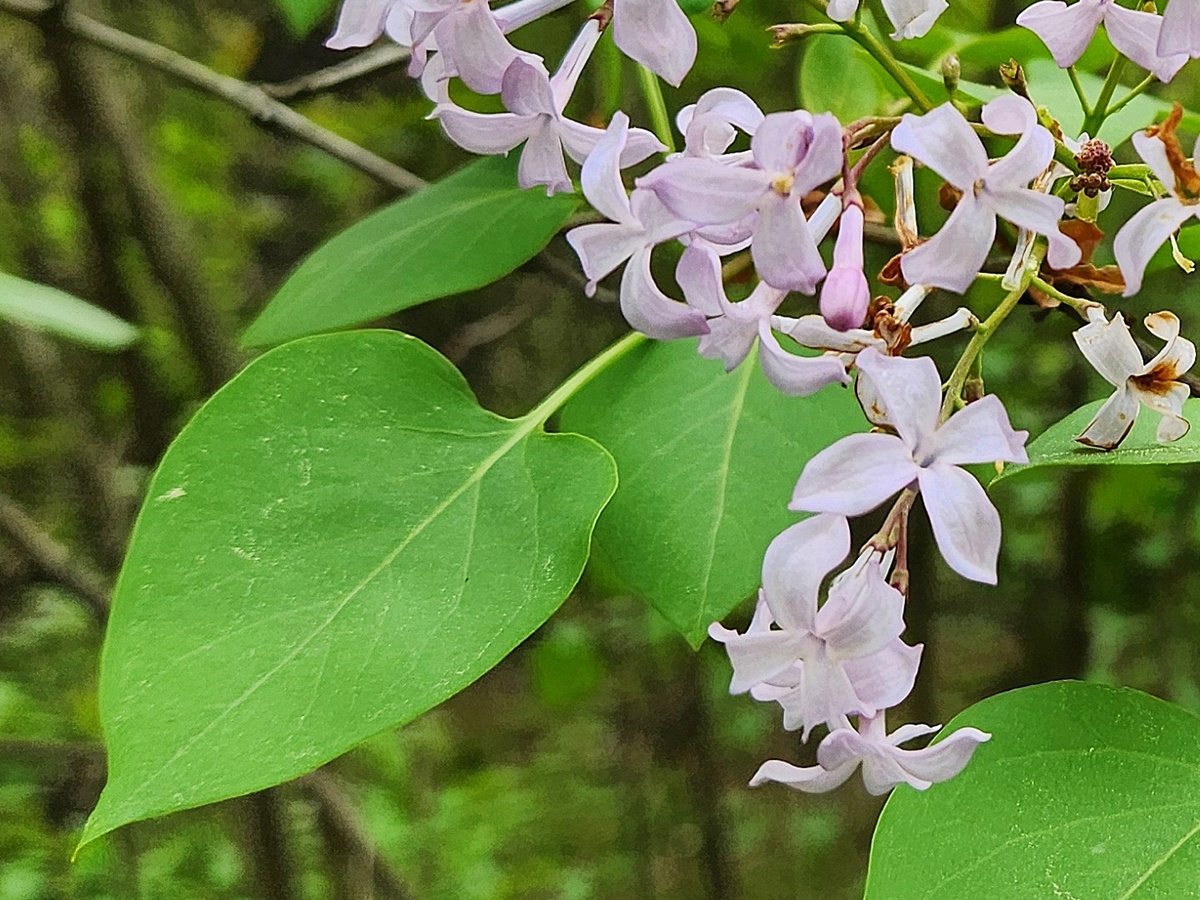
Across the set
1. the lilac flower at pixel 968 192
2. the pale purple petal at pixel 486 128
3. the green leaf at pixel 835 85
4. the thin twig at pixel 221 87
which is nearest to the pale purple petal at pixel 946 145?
the lilac flower at pixel 968 192

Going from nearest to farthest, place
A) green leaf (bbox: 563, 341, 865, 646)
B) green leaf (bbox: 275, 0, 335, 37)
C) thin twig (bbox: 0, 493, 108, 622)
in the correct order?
green leaf (bbox: 563, 341, 865, 646) → green leaf (bbox: 275, 0, 335, 37) → thin twig (bbox: 0, 493, 108, 622)

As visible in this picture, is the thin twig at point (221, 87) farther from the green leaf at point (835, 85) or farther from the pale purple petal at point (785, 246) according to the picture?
the pale purple petal at point (785, 246)

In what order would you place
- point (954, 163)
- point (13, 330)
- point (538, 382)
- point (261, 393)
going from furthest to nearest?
point (538, 382) < point (13, 330) < point (261, 393) < point (954, 163)

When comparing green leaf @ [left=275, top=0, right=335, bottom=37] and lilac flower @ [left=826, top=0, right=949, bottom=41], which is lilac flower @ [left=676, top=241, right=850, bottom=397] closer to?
lilac flower @ [left=826, top=0, right=949, bottom=41]

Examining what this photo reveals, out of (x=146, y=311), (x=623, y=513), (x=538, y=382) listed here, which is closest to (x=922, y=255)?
(x=623, y=513)

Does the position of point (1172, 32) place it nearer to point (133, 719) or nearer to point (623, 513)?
point (623, 513)

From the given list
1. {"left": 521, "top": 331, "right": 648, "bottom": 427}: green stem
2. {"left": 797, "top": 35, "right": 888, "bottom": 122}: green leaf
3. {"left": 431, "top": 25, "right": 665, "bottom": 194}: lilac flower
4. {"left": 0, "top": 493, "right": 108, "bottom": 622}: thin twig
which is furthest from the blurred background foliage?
{"left": 431, "top": 25, "right": 665, "bottom": 194}: lilac flower
